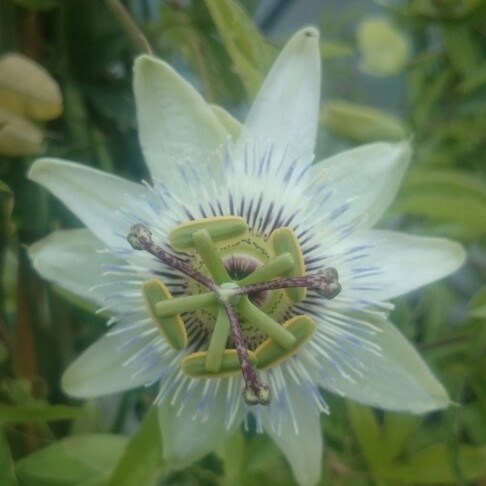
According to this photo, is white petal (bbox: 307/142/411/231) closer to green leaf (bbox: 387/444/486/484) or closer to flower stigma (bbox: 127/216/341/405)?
flower stigma (bbox: 127/216/341/405)

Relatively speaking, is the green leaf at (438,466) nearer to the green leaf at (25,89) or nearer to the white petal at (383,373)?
the white petal at (383,373)

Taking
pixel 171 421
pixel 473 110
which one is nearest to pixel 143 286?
pixel 171 421

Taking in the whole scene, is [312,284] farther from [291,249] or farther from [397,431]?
[397,431]

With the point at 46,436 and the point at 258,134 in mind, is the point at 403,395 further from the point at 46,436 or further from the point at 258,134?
the point at 46,436

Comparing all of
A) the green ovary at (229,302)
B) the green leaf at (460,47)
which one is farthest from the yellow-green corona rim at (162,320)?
the green leaf at (460,47)

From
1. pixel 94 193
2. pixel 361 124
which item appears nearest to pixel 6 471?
pixel 94 193
